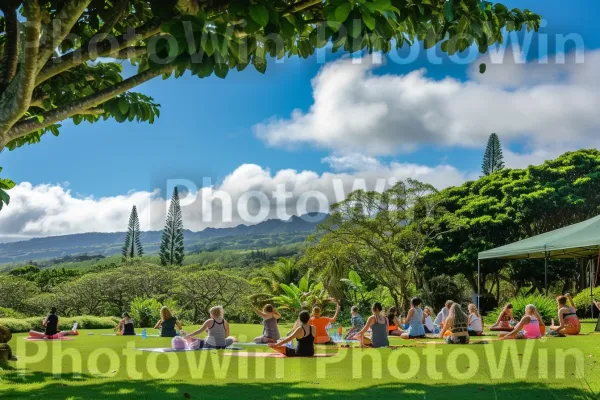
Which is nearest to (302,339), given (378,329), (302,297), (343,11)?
(378,329)

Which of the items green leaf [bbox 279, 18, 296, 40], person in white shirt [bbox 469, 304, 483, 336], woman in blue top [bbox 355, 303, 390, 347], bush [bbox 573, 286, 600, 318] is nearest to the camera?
green leaf [bbox 279, 18, 296, 40]

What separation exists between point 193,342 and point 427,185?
17.8 m

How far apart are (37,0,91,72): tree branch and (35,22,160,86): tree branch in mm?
309

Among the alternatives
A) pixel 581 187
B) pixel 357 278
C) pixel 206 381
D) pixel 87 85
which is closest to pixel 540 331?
pixel 206 381

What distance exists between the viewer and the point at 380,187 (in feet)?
92.7

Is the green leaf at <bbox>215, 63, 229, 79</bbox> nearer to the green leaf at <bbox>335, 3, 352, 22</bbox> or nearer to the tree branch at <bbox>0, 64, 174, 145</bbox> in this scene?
the green leaf at <bbox>335, 3, 352, 22</bbox>

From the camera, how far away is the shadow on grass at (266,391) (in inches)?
261

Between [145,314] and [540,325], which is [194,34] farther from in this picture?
[145,314]

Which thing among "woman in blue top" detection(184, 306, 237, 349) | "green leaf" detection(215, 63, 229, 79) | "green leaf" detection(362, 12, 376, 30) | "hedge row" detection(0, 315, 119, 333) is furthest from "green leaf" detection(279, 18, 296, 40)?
"hedge row" detection(0, 315, 119, 333)

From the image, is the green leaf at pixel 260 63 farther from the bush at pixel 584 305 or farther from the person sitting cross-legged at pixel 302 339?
the bush at pixel 584 305

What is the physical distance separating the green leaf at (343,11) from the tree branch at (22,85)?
10.8ft

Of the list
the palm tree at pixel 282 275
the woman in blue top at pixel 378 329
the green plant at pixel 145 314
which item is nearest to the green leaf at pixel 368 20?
the woman in blue top at pixel 378 329

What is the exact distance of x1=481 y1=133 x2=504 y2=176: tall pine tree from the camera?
50781 mm

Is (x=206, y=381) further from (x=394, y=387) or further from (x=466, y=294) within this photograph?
(x=466, y=294)
